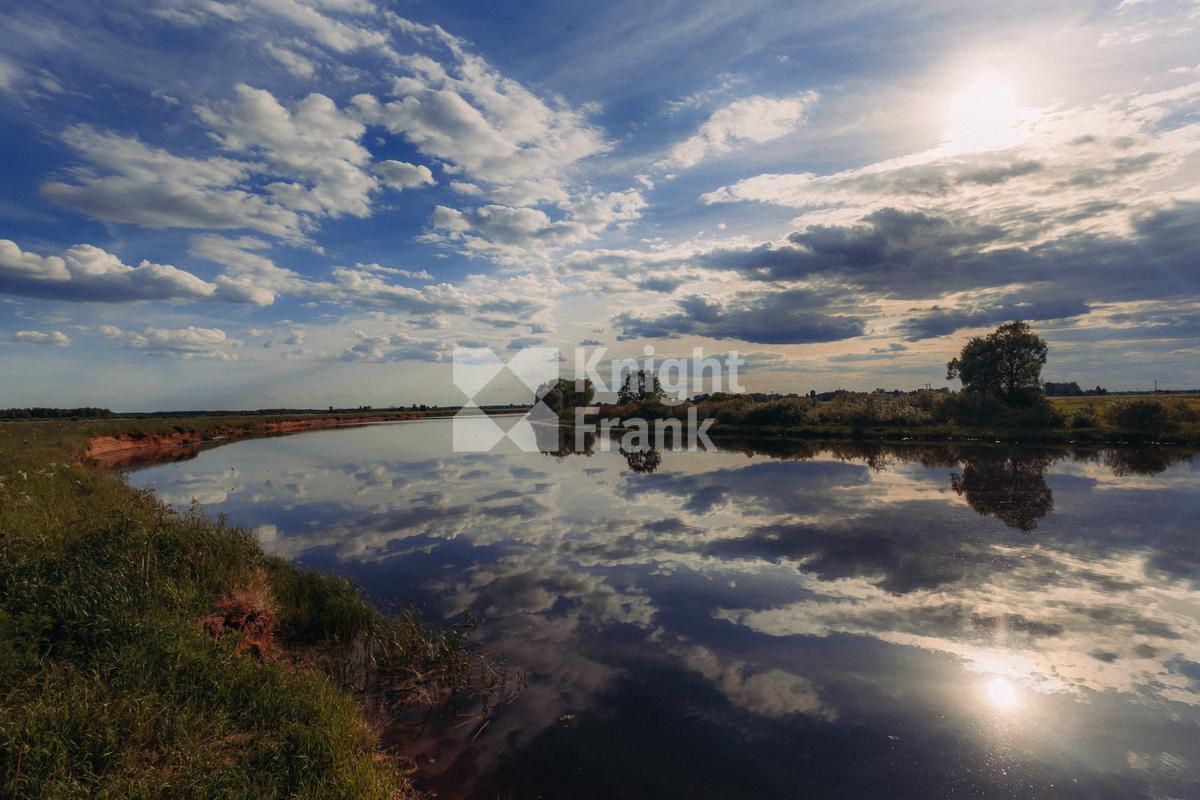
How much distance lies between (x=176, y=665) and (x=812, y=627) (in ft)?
33.7

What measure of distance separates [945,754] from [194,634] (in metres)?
10.1

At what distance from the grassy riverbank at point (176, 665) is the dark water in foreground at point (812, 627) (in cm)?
156

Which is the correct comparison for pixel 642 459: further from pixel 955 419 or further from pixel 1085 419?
pixel 1085 419

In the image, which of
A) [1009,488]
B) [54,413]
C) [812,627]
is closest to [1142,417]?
[1009,488]

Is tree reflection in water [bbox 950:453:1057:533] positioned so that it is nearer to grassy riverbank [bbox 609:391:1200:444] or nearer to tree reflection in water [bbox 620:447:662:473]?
grassy riverbank [bbox 609:391:1200:444]

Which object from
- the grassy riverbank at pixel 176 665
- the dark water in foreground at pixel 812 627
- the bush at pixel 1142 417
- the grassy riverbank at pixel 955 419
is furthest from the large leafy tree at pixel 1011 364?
the grassy riverbank at pixel 176 665

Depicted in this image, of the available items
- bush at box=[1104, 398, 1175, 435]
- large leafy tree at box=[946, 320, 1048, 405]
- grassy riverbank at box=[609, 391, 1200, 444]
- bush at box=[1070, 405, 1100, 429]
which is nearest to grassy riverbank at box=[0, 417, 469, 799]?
grassy riverbank at box=[609, 391, 1200, 444]

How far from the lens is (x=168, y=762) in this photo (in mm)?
4934

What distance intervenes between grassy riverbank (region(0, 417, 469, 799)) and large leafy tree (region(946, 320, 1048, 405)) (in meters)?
57.6

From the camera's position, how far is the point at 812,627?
34.5 ft

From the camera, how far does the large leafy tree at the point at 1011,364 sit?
49.2m

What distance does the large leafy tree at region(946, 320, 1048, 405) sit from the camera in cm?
4925

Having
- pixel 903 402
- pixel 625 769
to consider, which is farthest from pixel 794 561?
pixel 903 402

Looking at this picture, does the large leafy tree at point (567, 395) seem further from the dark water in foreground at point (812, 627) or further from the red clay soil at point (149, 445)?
the dark water in foreground at point (812, 627)
